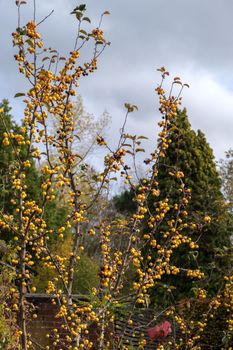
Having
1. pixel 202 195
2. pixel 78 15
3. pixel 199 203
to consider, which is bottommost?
pixel 199 203

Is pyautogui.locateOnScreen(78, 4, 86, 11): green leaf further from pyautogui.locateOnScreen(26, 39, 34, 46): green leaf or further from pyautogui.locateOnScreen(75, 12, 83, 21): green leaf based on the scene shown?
pyautogui.locateOnScreen(26, 39, 34, 46): green leaf

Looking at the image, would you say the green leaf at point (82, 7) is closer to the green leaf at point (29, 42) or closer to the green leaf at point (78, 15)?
the green leaf at point (78, 15)

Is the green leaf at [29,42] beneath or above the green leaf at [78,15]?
beneath

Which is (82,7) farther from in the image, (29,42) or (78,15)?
(29,42)

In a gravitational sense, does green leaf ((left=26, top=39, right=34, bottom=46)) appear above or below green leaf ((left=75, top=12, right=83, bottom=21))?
below

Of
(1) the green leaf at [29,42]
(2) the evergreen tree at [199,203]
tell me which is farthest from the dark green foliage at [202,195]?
(1) the green leaf at [29,42]

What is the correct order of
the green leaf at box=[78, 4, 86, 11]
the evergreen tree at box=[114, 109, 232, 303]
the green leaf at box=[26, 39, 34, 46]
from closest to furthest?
1. the green leaf at box=[26, 39, 34, 46]
2. the green leaf at box=[78, 4, 86, 11]
3. the evergreen tree at box=[114, 109, 232, 303]

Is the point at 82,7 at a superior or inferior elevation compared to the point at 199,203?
superior

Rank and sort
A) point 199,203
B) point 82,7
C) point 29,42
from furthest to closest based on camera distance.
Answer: point 199,203 → point 82,7 → point 29,42

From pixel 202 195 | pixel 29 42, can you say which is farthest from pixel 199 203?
pixel 29 42

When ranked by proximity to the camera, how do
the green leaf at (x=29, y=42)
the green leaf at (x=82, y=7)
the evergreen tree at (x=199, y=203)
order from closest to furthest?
the green leaf at (x=29, y=42), the green leaf at (x=82, y=7), the evergreen tree at (x=199, y=203)

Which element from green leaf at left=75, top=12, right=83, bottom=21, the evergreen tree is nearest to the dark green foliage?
the evergreen tree

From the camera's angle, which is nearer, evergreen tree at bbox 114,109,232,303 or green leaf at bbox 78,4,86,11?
green leaf at bbox 78,4,86,11

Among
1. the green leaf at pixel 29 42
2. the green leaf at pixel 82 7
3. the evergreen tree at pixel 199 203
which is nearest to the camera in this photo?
the green leaf at pixel 29 42
